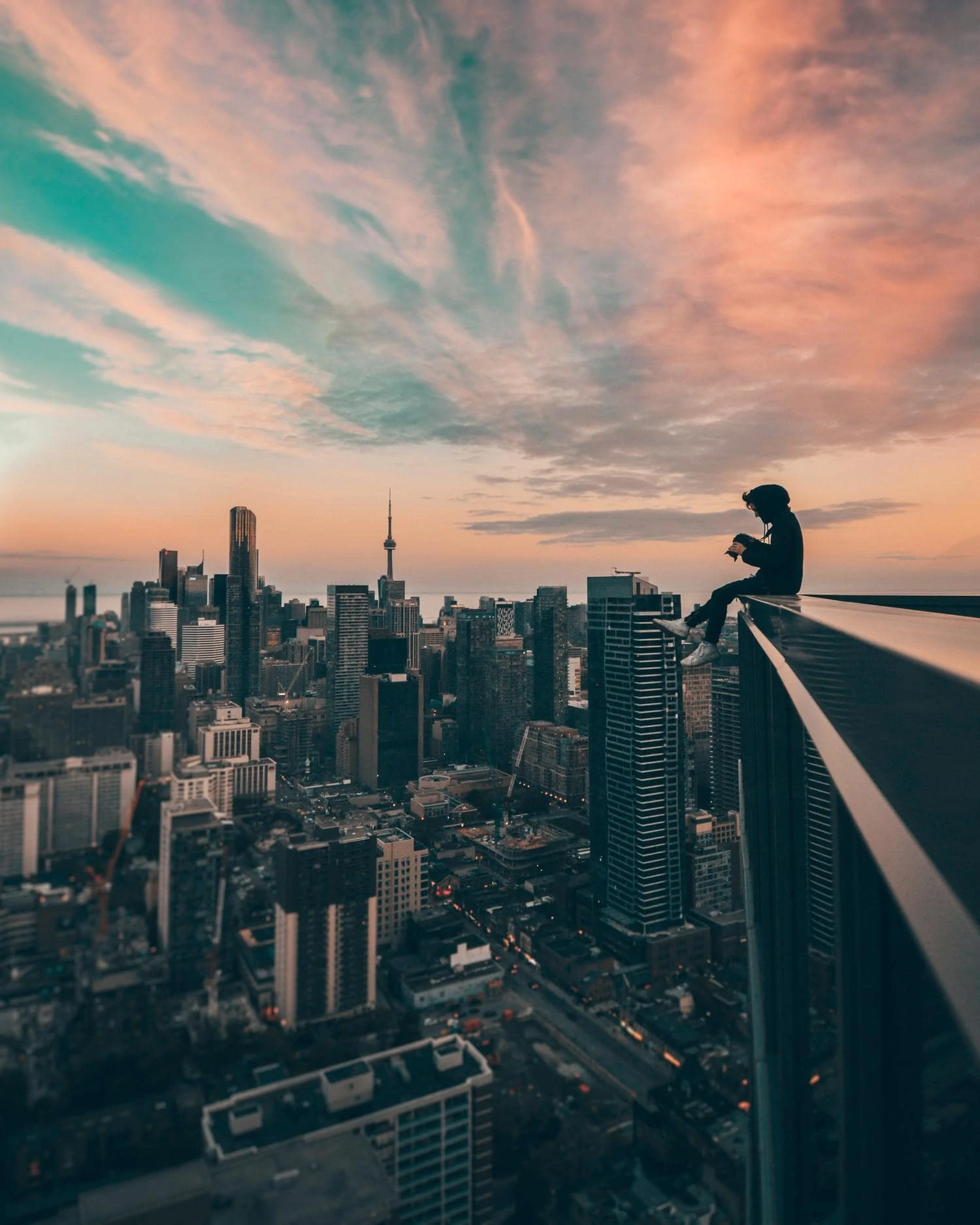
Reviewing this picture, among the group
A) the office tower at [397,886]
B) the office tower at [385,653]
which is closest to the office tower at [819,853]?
the office tower at [397,886]

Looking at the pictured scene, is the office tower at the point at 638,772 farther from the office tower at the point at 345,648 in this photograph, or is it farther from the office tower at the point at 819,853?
the office tower at the point at 819,853

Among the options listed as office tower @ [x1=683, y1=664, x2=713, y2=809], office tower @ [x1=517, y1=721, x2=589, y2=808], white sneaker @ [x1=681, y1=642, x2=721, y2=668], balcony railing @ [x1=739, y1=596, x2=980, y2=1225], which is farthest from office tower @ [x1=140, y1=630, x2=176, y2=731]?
office tower @ [x1=517, y1=721, x2=589, y2=808]

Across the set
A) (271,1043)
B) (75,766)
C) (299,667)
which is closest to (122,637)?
(75,766)

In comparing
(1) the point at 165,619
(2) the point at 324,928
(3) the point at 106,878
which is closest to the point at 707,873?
(2) the point at 324,928

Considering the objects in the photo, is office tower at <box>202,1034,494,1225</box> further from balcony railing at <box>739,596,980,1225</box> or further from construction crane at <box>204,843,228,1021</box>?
balcony railing at <box>739,596,980,1225</box>

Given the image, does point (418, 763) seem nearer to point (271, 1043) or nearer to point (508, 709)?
point (508, 709)

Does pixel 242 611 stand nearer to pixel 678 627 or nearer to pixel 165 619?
pixel 165 619
